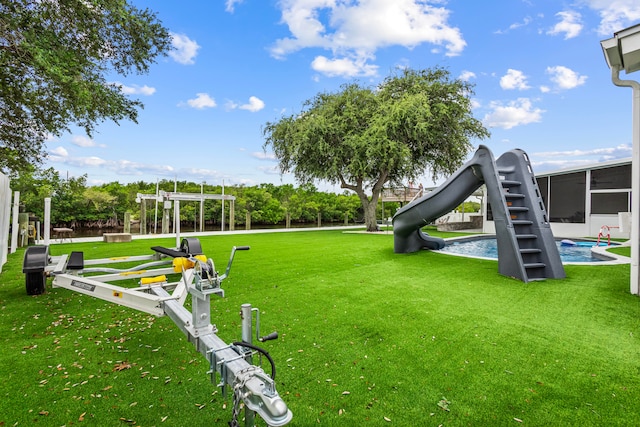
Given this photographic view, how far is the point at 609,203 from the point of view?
492 inches

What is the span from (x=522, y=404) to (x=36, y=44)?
658 cm

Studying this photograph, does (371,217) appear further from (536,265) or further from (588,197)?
(536,265)

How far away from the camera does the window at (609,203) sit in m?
12.0

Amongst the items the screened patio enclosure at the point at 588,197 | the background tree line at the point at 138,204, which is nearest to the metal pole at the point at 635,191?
the screened patio enclosure at the point at 588,197

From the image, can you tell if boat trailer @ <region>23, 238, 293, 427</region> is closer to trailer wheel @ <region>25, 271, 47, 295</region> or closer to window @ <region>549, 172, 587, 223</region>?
trailer wheel @ <region>25, 271, 47, 295</region>

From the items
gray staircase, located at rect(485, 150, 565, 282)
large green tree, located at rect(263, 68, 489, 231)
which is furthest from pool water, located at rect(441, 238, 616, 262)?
large green tree, located at rect(263, 68, 489, 231)

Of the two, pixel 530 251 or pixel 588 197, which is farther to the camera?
pixel 588 197

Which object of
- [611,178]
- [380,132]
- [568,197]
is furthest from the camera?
[380,132]

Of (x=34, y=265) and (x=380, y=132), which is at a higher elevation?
(x=380, y=132)

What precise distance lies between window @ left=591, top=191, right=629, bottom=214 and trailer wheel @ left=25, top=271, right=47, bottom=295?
55.3 ft

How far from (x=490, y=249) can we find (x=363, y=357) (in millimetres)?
10179

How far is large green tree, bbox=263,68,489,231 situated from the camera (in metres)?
15.9

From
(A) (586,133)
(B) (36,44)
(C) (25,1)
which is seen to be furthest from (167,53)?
(A) (586,133)

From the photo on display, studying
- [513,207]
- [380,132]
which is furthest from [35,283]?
[380,132]
